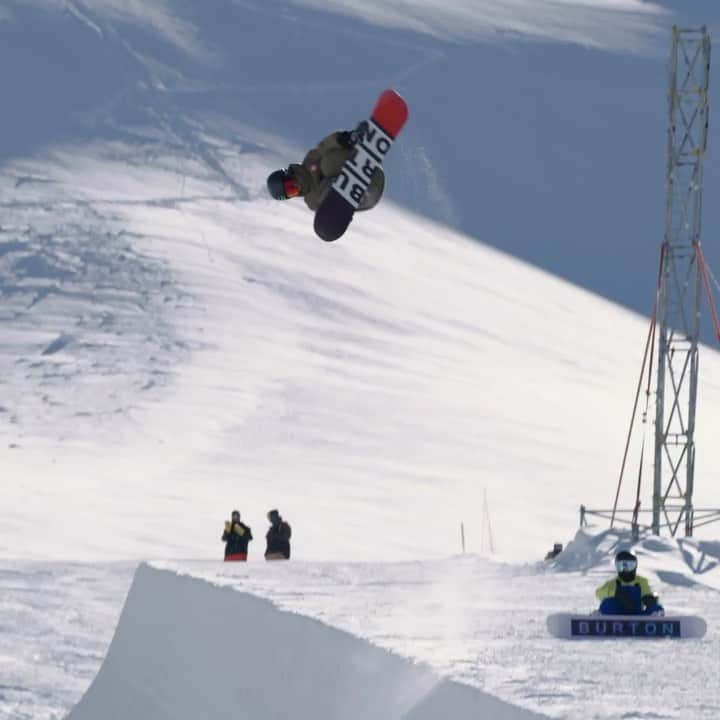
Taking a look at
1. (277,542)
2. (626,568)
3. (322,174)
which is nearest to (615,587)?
(626,568)

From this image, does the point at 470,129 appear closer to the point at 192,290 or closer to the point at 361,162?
the point at 192,290

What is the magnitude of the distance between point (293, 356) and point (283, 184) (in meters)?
36.2

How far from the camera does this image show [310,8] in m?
80.5

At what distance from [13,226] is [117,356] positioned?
10.5 meters

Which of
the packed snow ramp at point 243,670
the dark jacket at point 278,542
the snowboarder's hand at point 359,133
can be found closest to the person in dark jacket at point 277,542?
the dark jacket at point 278,542

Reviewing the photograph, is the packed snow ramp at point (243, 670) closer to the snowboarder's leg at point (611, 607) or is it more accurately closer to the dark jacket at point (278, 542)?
the snowboarder's leg at point (611, 607)

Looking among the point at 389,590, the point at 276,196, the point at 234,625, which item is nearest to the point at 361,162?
the point at 276,196

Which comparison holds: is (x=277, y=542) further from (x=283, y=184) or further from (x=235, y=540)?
(x=283, y=184)

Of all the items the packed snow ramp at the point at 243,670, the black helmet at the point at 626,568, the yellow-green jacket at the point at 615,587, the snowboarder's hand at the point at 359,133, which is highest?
the snowboarder's hand at the point at 359,133

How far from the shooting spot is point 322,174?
939 cm

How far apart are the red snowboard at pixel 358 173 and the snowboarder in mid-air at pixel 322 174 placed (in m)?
0.04

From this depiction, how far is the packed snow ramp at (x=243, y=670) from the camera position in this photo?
8.92m

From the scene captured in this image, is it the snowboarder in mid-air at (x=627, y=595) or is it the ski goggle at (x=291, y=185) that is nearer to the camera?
the ski goggle at (x=291, y=185)

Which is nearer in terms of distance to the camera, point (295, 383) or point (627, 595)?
point (627, 595)
